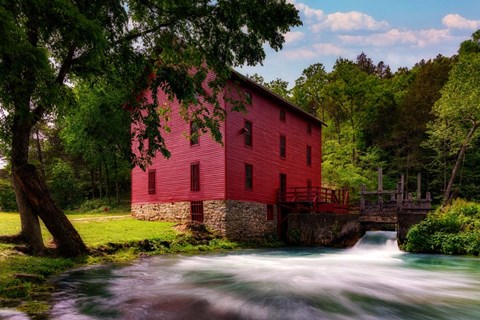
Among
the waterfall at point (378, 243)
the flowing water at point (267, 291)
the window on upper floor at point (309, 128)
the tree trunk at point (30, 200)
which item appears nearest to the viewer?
the flowing water at point (267, 291)

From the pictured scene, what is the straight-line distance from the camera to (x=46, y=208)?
11.0 metres

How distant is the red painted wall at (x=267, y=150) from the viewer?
68.9 ft

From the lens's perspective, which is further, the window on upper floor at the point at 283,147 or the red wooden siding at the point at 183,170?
the window on upper floor at the point at 283,147

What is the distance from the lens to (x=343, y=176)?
32812mm

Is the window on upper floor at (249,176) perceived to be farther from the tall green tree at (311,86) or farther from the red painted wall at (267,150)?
the tall green tree at (311,86)

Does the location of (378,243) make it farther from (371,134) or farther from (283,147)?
(371,134)

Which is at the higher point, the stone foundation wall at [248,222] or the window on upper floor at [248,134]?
the window on upper floor at [248,134]

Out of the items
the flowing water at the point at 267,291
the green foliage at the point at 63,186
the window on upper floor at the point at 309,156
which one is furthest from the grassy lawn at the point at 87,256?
the green foliage at the point at 63,186

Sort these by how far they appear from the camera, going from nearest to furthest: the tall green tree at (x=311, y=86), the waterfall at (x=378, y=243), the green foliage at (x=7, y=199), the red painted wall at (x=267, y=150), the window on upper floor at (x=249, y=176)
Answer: the waterfall at (x=378, y=243)
the red painted wall at (x=267, y=150)
the window on upper floor at (x=249, y=176)
the green foliage at (x=7, y=199)
the tall green tree at (x=311, y=86)

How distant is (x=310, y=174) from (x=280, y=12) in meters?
19.5

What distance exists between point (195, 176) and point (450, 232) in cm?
1334

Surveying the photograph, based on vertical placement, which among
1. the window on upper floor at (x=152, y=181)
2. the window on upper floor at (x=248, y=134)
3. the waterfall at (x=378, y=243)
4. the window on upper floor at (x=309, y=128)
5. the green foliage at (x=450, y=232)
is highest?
the window on upper floor at (x=309, y=128)

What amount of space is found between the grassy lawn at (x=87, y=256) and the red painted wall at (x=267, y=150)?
4.13 metres

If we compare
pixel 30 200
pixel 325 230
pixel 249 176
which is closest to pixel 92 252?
pixel 30 200
